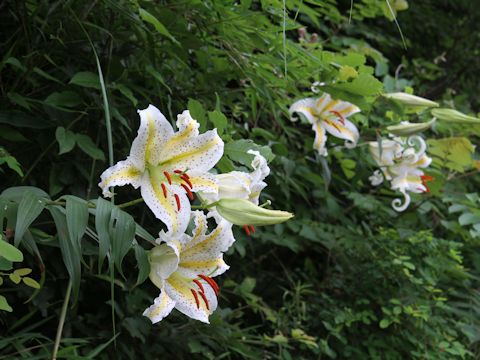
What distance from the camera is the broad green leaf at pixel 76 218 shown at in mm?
1016

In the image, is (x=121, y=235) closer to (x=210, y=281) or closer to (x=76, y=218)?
(x=76, y=218)

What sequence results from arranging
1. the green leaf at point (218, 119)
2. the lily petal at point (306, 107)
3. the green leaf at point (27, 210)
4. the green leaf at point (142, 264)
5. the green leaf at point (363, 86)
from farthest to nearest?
1. the lily petal at point (306, 107)
2. the green leaf at point (363, 86)
3. the green leaf at point (218, 119)
4. the green leaf at point (142, 264)
5. the green leaf at point (27, 210)

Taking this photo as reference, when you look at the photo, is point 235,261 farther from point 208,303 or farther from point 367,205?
point 208,303

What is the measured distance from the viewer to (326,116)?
1.99 metres

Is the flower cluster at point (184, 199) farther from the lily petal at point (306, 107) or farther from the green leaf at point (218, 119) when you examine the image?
the lily petal at point (306, 107)

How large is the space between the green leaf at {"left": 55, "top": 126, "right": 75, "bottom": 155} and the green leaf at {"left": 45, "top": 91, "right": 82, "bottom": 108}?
7 centimetres

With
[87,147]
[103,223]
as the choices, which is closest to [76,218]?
[103,223]

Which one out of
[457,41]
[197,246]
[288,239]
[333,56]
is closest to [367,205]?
[288,239]

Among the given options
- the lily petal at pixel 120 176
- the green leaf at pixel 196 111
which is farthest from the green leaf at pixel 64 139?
the lily petal at pixel 120 176

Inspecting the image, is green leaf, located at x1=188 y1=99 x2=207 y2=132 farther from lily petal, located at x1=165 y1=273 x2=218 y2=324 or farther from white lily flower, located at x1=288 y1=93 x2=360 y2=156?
white lily flower, located at x1=288 y1=93 x2=360 y2=156

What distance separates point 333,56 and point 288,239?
0.56 meters

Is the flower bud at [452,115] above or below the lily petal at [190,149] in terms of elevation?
below

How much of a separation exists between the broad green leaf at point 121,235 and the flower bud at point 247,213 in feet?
0.51

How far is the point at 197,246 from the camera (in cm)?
119
